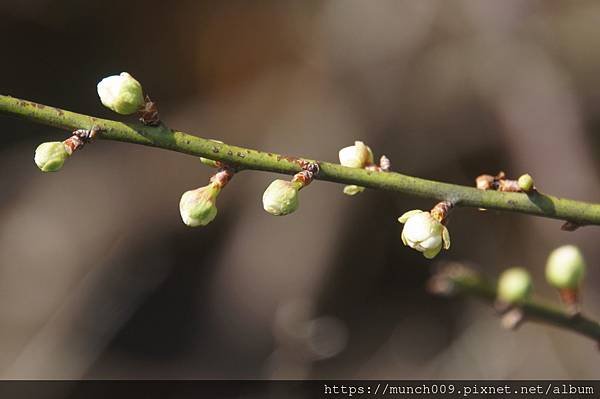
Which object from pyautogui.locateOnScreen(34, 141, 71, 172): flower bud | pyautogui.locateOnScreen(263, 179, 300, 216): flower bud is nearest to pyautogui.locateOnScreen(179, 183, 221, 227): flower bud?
pyautogui.locateOnScreen(263, 179, 300, 216): flower bud

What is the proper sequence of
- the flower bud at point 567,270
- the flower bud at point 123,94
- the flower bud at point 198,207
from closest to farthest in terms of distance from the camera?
1. the flower bud at point 123,94
2. the flower bud at point 198,207
3. the flower bud at point 567,270

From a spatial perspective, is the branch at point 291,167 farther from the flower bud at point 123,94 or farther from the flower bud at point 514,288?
the flower bud at point 514,288

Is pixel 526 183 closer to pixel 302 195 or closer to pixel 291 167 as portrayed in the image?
pixel 291 167

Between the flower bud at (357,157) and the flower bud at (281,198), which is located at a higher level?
the flower bud at (357,157)

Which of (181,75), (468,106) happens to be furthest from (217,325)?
(468,106)

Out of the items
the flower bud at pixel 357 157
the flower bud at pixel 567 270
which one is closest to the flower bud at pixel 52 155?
the flower bud at pixel 357 157

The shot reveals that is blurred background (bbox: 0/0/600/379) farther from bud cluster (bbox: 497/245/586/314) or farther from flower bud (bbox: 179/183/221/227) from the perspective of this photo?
flower bud (bbox: 179/183/221/227)

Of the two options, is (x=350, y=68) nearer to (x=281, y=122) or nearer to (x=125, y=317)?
(x=281, y=122)

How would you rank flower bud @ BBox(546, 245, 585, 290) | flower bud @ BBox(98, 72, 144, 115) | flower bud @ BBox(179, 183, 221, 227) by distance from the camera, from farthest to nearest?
flower bud @ BBox(546, 245, 585, 290), flower bud @ BBox(179, 183, 221, 227), flower bud @ BBox(98, 72, 144, 115)
